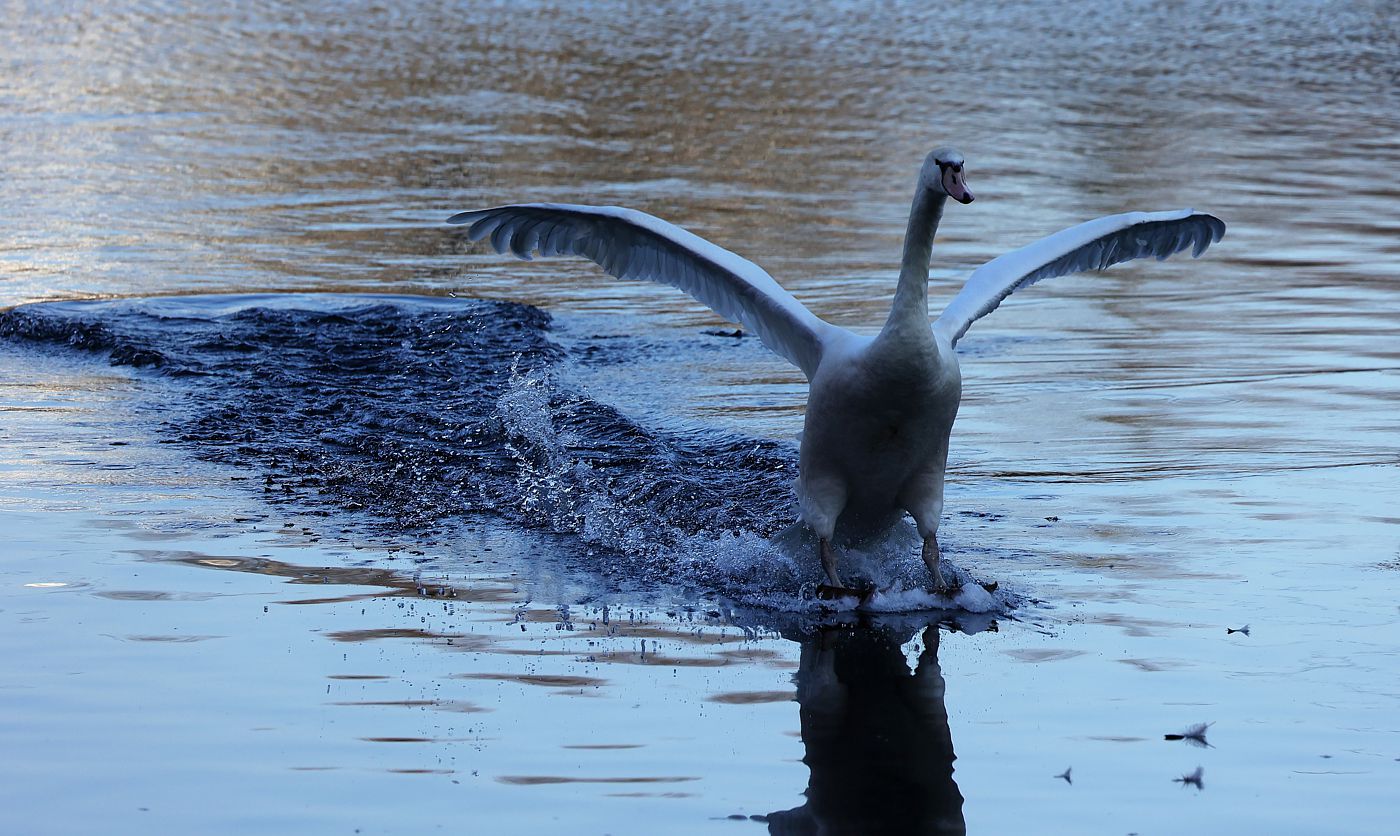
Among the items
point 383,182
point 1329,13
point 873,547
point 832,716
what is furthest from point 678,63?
point 832,716

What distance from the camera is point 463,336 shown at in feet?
42.5

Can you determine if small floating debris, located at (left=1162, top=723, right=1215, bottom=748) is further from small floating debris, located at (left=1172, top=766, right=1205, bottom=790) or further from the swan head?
the swan head

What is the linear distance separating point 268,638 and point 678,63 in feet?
78.4

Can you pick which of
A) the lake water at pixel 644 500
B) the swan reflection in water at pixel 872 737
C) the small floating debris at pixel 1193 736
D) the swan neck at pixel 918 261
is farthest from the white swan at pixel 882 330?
the small floating debris at pixel 1193 736

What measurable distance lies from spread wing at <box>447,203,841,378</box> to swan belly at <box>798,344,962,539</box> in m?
0.45

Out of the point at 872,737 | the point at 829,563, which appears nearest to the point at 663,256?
the point at 829,563

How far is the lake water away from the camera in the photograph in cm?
593

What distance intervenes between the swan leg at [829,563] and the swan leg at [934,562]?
38 cm

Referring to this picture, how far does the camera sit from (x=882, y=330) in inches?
297

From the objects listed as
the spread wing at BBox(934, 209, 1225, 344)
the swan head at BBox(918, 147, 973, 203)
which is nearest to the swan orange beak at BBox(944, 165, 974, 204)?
the swan head at BBox(918, 147, 973, 203)

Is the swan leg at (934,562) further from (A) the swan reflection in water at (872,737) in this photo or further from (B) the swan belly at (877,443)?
(A) the swan reflection in water at (872,737)

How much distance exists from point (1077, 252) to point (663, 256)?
6.48ft

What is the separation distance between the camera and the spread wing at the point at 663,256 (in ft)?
26.8

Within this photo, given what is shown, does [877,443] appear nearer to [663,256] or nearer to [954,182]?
[954,182]
